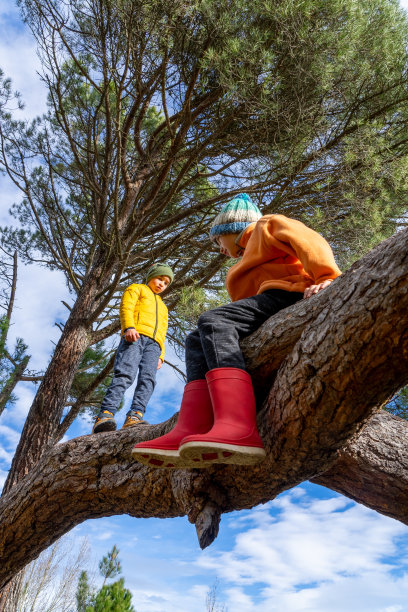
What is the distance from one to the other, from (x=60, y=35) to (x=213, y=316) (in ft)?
12.2

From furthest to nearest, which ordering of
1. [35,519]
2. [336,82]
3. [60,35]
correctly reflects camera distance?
[60,35]
[336,82]
[35,519]

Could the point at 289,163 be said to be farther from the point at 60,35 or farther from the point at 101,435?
the point at 101,435

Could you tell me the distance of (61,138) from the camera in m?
5.75

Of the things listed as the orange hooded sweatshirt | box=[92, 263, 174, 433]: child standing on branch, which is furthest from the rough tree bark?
box=[92, 263, 174, 433]: child standing on branch

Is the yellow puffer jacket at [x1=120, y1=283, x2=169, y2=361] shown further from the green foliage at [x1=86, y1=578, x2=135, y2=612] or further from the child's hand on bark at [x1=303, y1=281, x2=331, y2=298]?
the green foliage at [x1=86, y1=578, x2=135, y2=612]

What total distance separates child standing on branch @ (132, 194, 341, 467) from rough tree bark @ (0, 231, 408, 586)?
0.34ft

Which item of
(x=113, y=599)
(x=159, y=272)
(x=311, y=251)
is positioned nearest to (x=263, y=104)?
(x=159, y=272)

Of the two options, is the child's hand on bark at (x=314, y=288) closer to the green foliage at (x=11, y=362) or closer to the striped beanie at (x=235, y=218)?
the striped beanie at (x=235, y=218)

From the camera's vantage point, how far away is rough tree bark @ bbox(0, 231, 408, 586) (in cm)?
A: 112

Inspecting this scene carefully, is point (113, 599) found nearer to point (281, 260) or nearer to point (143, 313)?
point (143, 313)

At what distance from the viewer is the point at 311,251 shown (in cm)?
153

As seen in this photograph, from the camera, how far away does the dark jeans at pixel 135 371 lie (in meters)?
2.83

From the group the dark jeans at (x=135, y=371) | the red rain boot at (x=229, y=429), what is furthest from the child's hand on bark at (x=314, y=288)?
the dark jeans at (x=135, y=371)

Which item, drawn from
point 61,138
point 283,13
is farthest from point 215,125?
point 61,138
